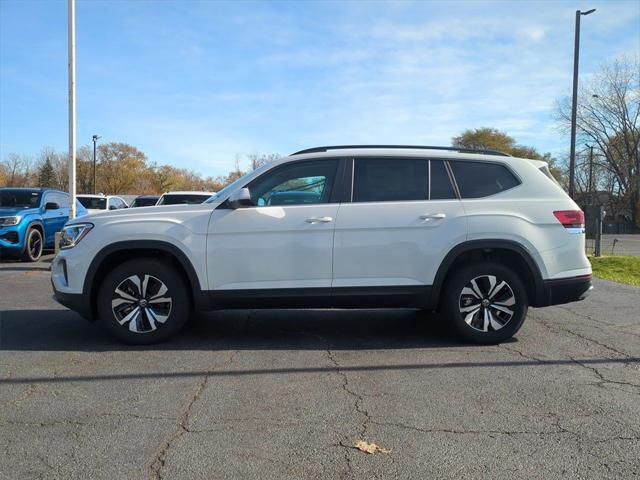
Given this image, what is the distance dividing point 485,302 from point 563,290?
2.64 ft

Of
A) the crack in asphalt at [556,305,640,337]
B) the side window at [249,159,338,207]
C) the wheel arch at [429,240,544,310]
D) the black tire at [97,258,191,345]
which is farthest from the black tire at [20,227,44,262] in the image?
the crack in asphalt at [556,305,640,337]

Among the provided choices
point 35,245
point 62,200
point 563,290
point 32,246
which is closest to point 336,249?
point 563,290

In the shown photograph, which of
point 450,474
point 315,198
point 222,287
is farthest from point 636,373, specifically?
point 222,287

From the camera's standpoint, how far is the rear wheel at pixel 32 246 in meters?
12.9

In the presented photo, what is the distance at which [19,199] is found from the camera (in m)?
13.9

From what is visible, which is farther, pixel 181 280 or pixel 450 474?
pixel 181 280

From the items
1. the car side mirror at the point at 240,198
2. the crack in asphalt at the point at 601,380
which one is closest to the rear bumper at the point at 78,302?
the car side mirror at the point at 240,198

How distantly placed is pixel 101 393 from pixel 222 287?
159 cm

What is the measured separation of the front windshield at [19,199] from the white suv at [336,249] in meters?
9.45

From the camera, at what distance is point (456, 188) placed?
5754 millimetres

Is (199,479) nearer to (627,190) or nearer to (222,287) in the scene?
(222,287)

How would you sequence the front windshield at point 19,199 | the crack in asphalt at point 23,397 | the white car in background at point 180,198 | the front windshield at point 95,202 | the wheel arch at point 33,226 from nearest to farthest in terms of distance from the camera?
the crack in asphalt at point 23,397, the wheel arch at point 33,226, the front windshield at point 19,199, the white car in background at point 180,198, the front windshield at point 95,202

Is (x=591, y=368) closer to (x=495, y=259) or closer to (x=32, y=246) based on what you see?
(x=495, y=259)

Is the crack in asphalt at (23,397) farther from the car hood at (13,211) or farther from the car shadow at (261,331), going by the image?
the car hood at (13,211)
